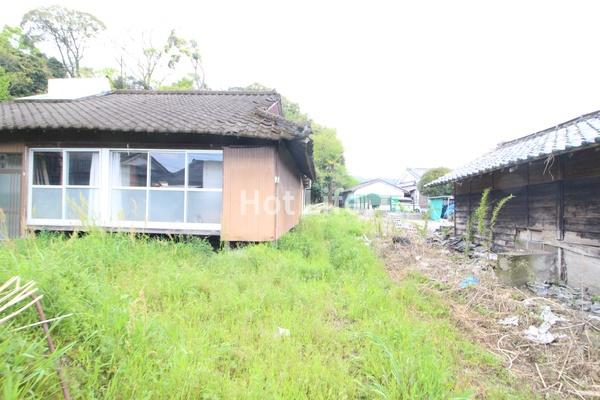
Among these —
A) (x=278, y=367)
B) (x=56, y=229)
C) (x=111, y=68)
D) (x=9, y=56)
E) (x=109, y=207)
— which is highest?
(x=111, y=68)

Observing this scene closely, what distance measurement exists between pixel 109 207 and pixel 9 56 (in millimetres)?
21649

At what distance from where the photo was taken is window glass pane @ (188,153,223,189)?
623 centimetres

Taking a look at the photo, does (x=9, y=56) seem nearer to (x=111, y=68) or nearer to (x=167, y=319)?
(x=111, y=68)

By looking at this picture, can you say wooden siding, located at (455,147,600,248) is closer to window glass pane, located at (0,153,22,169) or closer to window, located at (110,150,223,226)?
window, located at (110,150,223,226)

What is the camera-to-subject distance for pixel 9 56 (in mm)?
18453

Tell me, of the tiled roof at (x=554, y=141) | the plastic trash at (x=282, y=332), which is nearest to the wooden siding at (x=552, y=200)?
the tiled roof at (x=554, y=141)

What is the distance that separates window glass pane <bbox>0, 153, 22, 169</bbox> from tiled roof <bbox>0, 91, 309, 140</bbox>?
33.4 inches

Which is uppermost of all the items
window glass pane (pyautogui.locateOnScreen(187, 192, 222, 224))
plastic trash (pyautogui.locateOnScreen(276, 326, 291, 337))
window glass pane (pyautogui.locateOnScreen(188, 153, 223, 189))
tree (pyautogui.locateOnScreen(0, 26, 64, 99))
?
tree (pyautogui.locateOnScreen(0, 26, 64, 99))

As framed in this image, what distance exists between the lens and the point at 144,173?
6387 mm

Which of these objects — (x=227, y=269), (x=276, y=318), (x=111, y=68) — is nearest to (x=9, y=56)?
(x=111, y=68)

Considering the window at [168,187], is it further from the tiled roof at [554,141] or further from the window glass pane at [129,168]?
the tiled roof at [554,141]

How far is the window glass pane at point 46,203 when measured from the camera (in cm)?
640

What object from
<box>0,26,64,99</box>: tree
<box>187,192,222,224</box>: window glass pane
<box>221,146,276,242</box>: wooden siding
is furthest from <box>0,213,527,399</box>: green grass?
<box>0,26,64,99</box>: tree

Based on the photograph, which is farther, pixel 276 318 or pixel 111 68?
pixel 111 68
